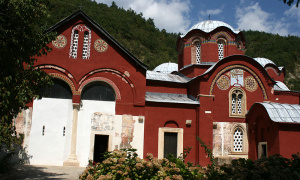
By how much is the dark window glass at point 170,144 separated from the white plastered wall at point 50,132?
14.7 feet

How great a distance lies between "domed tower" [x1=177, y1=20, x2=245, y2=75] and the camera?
54.1 feet

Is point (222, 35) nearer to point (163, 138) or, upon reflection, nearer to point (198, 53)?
point (198, 53)

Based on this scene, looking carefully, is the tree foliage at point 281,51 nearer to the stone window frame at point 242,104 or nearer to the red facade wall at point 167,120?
the stone window frame at point 242,104

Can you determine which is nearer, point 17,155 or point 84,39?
point 17,155

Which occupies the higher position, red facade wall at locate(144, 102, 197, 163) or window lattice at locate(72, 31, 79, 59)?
window lattice at locate(72, 31, 79, 59)

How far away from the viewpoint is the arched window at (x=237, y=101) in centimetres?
1450

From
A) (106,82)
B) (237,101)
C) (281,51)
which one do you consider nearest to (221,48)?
(237,101)

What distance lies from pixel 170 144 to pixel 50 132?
18.1 feet

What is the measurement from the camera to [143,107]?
13.6 metres

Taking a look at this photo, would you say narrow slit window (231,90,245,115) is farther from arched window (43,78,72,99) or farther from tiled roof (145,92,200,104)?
arched window (43,78,72,99)

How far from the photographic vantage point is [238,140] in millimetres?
14281

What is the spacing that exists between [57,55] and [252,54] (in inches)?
1908

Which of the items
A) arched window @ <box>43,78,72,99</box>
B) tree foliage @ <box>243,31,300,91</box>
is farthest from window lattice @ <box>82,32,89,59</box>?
tree foliage @ <box>243,31,300,91</box>

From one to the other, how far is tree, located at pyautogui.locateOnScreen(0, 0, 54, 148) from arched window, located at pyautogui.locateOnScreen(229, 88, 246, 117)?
31.6 ft
